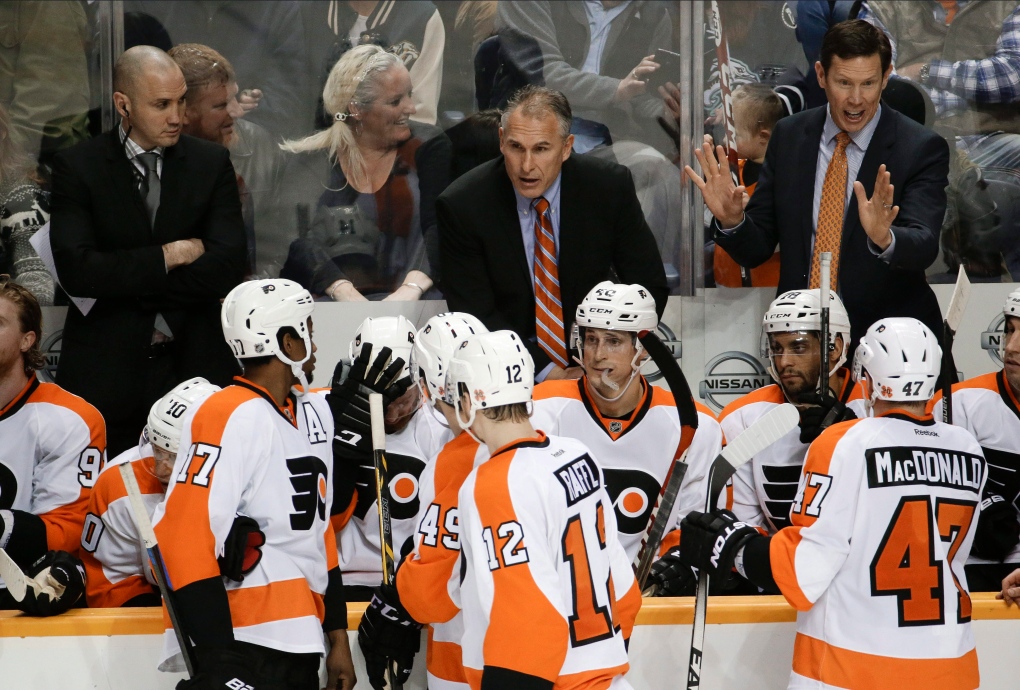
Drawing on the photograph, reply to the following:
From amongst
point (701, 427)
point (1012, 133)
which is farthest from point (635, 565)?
point (1012, 133)

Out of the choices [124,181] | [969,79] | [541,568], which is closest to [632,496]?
[541,568]

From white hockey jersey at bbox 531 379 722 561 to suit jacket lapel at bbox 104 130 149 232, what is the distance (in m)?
1.63

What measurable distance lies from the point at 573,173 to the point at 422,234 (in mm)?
904

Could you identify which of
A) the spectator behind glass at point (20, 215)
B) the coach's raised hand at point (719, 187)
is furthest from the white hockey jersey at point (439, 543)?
the spectator behind glass at point (20, 215)

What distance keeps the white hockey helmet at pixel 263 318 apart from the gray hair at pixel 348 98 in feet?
6.70

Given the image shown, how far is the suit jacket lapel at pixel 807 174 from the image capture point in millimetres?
4273

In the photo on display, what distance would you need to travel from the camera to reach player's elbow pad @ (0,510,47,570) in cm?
350

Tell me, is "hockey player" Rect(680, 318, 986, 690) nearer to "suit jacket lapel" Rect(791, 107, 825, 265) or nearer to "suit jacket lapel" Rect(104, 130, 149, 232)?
"suit jacket lapel" Rect(791, 107, 825, 265)

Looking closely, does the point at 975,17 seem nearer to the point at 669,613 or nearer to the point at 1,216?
the point at 669,613

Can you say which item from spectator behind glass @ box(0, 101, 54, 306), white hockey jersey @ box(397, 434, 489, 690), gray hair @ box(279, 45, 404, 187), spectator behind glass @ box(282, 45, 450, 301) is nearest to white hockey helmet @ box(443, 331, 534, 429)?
white hockey jersey @ box(397, 434, 489, 690)

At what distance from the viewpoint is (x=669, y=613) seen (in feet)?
10.6

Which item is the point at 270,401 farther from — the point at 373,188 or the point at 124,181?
the point at 373,188

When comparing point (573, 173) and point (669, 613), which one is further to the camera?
point (573, 173)

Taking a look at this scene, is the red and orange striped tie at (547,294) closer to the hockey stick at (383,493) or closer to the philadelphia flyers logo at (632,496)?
the philadelphia flyers logo at (632,496)
